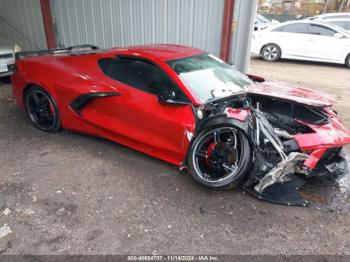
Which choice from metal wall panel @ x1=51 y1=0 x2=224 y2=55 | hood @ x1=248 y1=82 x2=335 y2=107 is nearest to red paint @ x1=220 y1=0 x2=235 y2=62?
metal wall panel @ x1=51 y1=0 x2=224 y2=55

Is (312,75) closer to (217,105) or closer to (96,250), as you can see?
(217,105)

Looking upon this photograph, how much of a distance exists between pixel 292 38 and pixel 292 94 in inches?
303

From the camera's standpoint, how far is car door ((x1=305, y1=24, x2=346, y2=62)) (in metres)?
10.0

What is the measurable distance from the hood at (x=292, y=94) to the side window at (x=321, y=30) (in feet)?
24.1

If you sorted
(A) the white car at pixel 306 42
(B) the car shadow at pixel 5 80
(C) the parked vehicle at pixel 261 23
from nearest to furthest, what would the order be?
(B) the car shadow at pixel 5 80
(A) the white car at pixel 306 42
(C) the parked vehicle at pixel 261 23

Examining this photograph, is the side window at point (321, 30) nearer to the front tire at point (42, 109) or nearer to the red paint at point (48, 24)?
the red paint at point (48, 24)

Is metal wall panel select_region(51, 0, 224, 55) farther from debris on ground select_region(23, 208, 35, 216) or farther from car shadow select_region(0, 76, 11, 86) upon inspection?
debris on ground select_region(23, 208, 35, 216)

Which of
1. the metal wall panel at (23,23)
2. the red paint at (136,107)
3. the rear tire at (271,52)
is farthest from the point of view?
the rear tire at (271,52)

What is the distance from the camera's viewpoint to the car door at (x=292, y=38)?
1027 cm

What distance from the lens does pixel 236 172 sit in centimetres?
305

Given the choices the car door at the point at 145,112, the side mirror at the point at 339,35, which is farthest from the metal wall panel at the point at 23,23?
the side mirror at the point at 339,35

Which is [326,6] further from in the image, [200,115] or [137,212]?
[137,212]

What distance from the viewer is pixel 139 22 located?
277 inches

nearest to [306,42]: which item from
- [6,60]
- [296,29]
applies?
[296,29]
